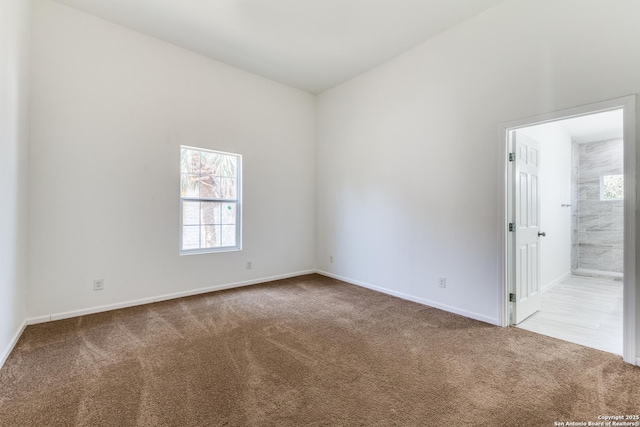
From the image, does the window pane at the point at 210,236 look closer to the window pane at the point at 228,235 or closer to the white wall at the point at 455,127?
the window pane at the point at 228,235

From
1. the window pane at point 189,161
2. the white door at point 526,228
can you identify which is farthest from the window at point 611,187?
the window pane at point 189,161

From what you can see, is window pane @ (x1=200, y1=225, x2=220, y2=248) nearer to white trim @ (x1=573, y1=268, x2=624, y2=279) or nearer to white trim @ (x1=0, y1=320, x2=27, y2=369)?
white trim @ (x1=0, y1=320, x2=27, y2=369)

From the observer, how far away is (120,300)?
3303 mm

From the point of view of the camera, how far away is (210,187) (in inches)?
161

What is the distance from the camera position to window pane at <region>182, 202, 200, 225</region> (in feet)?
12.7

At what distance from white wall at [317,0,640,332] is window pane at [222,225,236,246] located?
68.9 inches

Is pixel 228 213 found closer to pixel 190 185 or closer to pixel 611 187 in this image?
pixel 190 185

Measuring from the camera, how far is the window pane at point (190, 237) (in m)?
3.86

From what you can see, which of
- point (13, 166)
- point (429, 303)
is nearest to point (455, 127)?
point (429, 303)

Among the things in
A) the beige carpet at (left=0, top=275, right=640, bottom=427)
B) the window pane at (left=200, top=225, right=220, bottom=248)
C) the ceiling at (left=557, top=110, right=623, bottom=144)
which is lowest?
the beige carpet at (left=0, top=275, right=640, bottom=427)

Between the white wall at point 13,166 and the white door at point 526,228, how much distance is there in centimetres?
457

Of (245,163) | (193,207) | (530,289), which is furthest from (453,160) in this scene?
(193,207)

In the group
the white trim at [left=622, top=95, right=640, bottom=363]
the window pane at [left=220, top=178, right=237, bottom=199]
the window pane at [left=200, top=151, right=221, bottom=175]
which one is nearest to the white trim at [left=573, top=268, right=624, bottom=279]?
the white trim at [left=622, top=95, right=640, bottom=363]

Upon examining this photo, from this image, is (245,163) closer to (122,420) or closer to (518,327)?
(122,420)
